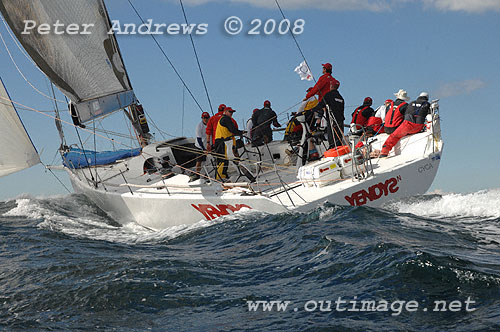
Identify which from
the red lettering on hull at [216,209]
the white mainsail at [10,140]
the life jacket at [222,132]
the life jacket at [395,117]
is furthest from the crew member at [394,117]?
the white mainsail at [10,140]

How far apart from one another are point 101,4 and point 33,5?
4.77 feet

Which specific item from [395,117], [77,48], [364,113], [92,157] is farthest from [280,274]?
[92,157]

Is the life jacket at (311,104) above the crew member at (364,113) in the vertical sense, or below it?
above

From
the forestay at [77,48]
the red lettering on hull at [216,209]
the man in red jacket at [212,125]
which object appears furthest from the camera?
the forestay at [77,48]

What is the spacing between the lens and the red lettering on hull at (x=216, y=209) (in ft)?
27.5

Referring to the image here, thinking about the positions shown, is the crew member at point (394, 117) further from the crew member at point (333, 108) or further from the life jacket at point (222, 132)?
the life jacket at point (222, 132)

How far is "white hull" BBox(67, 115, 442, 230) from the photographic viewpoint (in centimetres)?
802

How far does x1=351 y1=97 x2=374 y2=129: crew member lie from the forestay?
486 cm

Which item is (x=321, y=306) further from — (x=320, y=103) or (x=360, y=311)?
(x=320, y=103)

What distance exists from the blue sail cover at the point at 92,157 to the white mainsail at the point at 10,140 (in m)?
1.50

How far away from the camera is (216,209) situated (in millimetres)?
8570

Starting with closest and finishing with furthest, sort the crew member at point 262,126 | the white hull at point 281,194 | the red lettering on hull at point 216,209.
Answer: the white hull at point 281,194, the red lettering on hull at point 216,209, the crew member at point 262,126

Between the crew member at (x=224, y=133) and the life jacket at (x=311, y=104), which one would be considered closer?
the crew member at (x=224, y=133)

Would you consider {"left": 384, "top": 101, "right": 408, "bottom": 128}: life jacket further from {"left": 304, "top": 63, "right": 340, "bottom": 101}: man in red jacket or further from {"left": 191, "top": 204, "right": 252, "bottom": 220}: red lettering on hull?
{"left": 191, "top": 204, "right": 252, "bottom": 220}: red lettering on hull
